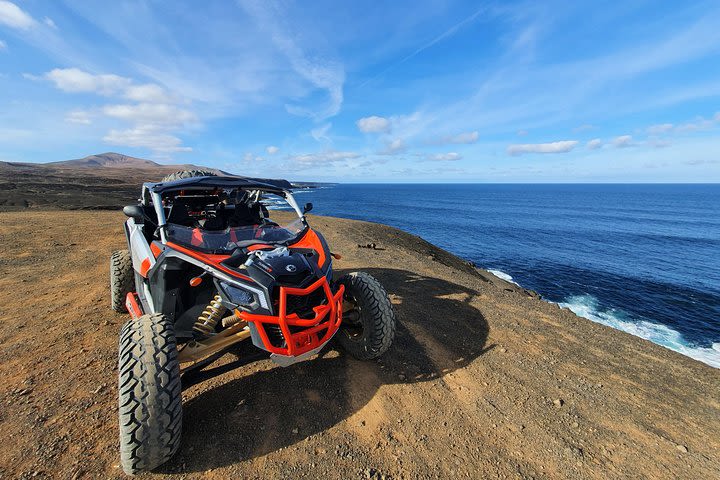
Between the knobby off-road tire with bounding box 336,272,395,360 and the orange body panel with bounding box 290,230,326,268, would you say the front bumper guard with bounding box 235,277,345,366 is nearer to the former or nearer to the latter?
the orange body panel with bounding box 290,230,326,268

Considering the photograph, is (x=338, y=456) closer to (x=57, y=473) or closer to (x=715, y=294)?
(x=57, y=473)

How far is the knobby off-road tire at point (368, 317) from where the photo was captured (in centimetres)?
394

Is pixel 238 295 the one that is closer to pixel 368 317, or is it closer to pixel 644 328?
pixel 368 317

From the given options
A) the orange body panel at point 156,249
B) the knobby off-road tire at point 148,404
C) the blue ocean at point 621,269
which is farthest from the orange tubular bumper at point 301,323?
the blue ocean at point 621,269

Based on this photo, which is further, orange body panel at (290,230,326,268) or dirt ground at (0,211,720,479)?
orange body panel at (290,230,326,268)

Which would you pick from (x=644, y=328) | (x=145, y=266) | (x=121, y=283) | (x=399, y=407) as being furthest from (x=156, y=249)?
(x=644, y=328)

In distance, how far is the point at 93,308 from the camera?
18.7 ft

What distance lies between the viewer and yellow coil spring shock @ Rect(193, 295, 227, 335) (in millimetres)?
3475

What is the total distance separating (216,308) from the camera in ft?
11.4

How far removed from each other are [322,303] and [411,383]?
5.51 feet

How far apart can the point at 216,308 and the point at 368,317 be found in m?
1.77

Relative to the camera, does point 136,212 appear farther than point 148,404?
Yes

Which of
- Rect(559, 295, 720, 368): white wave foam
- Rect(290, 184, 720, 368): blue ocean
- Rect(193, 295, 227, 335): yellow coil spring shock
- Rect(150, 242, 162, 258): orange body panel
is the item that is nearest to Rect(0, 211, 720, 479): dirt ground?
Rect(193, 295, 227, 335): yellow coil spring shock

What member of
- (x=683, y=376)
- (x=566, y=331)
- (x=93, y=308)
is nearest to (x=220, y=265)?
(x=93, y=308)
